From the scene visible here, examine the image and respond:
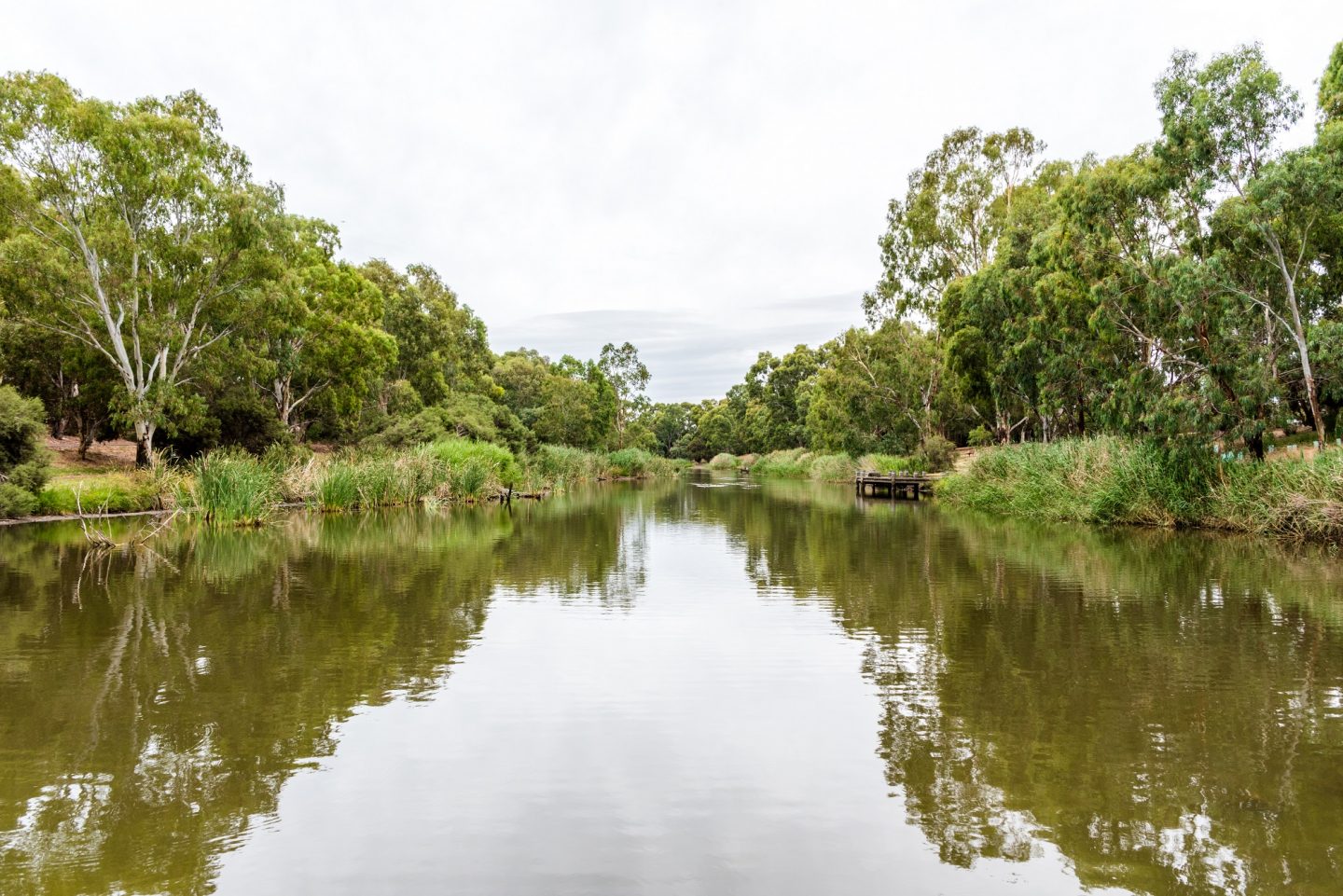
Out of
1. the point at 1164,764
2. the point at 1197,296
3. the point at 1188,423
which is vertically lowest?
the point at 1164,764

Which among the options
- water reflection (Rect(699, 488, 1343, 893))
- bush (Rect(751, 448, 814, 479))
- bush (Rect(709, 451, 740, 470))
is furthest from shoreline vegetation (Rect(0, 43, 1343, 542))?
bush (Rect(709, 451, 740, 470))

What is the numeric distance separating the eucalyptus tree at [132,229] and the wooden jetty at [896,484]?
83.5ft

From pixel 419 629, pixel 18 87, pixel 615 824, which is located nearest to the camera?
pixel 615 824

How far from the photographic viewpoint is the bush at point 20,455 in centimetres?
1795

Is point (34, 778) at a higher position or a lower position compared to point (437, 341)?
lower

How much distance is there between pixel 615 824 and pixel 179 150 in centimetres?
2659

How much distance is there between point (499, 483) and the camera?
103ft

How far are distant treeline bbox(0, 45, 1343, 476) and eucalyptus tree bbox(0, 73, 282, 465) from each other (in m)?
0.09

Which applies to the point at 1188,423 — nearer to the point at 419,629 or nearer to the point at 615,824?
the point at 419,629

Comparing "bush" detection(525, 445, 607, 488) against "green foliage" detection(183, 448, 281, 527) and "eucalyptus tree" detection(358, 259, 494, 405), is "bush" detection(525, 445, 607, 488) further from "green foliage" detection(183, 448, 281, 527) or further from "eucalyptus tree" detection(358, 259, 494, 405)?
"green foliage" detection(183, 448, 281, 527)

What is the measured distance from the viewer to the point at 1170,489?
17234 mm

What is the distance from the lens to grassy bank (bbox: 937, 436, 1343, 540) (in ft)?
46.6

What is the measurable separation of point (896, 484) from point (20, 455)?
30.1 meters

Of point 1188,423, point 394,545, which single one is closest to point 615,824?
point 394,545
